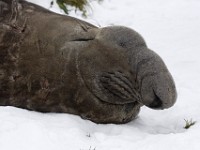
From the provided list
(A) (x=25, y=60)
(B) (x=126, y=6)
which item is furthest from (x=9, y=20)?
(B) (x=126, y=6)

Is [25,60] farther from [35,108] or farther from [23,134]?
[23,134]

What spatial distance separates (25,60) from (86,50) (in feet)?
1.95

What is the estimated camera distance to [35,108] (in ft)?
17.7

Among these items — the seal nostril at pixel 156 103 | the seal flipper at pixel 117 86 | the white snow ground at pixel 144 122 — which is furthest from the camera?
the seal flipper at pixel 117 86

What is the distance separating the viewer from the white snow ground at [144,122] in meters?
4.55

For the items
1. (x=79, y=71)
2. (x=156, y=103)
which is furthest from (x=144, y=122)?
(x=79, y=71)

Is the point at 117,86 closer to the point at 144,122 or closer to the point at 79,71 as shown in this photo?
the point at 79,71

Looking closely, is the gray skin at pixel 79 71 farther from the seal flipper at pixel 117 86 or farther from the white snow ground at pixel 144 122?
the white snow ground at pixel 144 122

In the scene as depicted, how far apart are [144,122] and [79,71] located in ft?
2.83

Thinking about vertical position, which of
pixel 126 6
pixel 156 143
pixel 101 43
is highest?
pixel 101 43

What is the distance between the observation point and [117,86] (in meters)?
5.30

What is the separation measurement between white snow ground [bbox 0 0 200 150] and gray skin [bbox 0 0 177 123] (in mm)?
154

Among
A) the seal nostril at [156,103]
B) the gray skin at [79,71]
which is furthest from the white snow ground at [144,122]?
the seal nostril at [156,103]

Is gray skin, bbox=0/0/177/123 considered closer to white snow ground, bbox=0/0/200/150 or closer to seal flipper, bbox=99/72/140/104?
seal flipper, bbox=99/72/140/104
